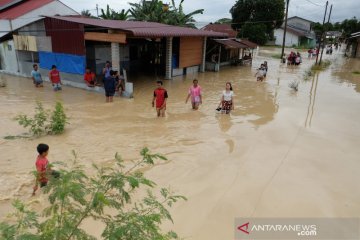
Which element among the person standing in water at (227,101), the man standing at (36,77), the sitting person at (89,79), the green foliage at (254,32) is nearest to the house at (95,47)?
the sitting person at (89,79)

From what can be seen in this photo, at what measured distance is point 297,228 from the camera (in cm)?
490

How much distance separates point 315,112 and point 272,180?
6.91 metres

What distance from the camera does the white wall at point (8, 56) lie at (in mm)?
18656

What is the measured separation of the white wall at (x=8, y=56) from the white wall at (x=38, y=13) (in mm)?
954

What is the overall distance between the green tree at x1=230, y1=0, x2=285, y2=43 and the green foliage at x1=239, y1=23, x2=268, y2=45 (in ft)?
3.51

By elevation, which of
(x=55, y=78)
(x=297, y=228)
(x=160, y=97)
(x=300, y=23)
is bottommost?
(x=297, y=228)

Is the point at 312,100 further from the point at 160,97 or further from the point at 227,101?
the point at 160,97

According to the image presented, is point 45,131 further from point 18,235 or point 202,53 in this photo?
point 202,53

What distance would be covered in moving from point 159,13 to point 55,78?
1602 centimetres

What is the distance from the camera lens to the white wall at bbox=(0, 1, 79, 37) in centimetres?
1917

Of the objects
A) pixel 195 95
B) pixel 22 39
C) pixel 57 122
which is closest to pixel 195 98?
pixel 195 95

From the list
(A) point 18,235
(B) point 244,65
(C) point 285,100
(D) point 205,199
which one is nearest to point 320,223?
(D) point 205,199

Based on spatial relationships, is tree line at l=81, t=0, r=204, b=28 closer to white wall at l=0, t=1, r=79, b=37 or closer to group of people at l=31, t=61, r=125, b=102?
white wall at l=0, t=1, r=79, b=37

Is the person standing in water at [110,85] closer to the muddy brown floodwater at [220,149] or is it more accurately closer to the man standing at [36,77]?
the muddy brown floodwater at [220,149]
